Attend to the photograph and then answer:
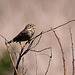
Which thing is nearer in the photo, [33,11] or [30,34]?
[30,34]

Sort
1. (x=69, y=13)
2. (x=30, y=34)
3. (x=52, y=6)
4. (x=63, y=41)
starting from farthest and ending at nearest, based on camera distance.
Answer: (x=52, y=6), (x=69, y=13), (x=63, y=41), (x=30, y=34)

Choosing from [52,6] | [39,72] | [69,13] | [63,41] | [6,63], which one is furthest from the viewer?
[52,6]

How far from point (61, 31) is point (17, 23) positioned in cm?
185

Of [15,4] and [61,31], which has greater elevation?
[15,4]

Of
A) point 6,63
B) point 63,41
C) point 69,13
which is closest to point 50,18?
point 69,13

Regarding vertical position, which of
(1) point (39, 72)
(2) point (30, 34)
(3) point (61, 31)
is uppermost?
(2) point (30, 34)

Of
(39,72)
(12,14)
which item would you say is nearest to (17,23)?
(12,14)

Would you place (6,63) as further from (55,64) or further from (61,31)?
(61,31)

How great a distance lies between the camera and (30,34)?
15.0 ft

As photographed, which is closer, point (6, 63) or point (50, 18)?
point (6, 63)

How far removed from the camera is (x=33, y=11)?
12109 millimetres

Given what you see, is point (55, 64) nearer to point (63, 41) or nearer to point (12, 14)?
point (63, 41)

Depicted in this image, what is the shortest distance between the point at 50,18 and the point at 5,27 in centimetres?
170

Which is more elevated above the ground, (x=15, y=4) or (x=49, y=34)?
(x=15, y=4)
